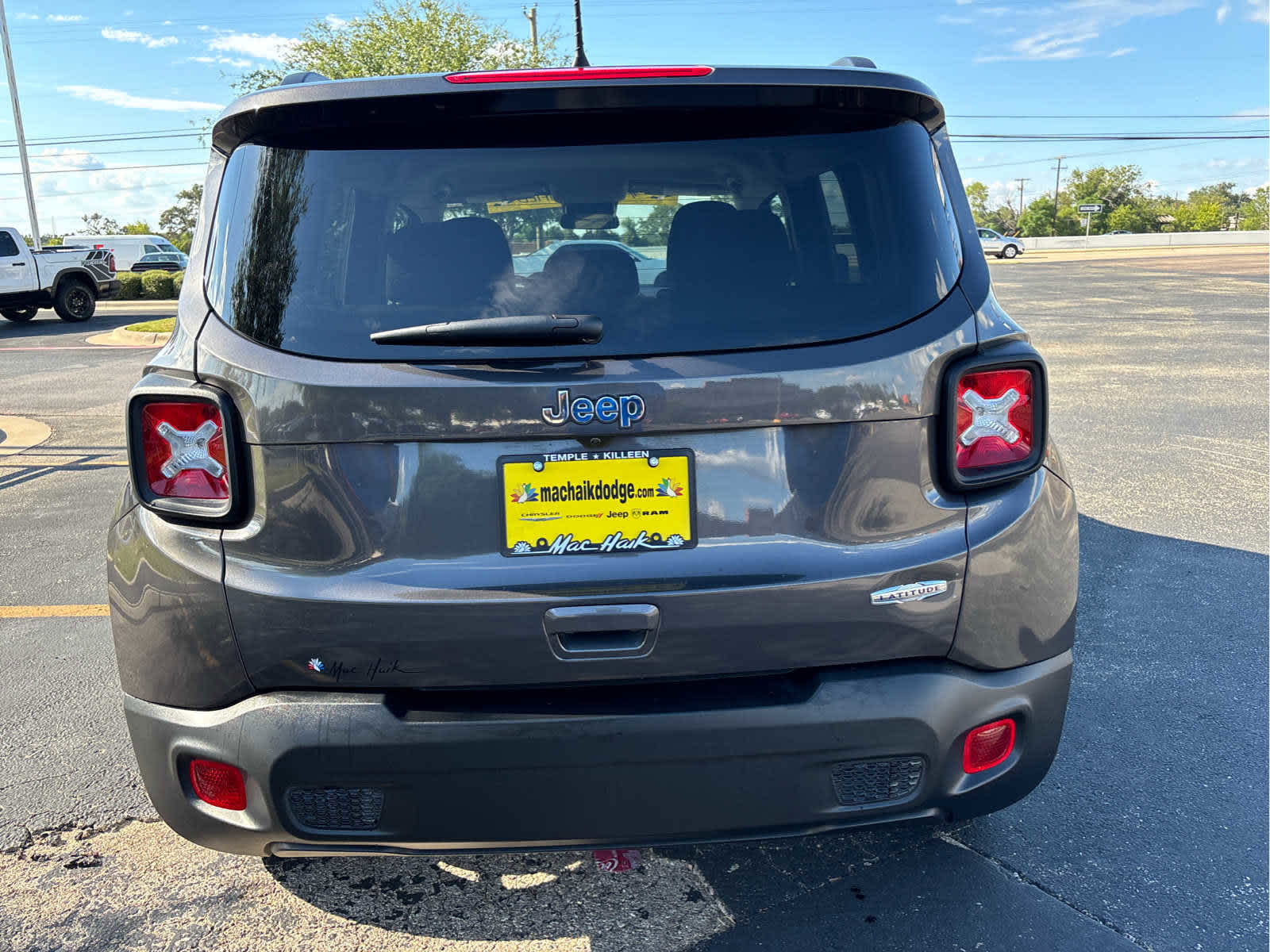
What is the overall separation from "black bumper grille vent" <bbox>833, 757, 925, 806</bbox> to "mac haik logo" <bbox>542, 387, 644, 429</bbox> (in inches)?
31.4

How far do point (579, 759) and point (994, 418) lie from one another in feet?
3.50

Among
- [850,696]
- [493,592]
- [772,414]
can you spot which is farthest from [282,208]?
[850,696]

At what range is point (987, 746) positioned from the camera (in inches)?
81.0

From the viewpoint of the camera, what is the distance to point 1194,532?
5.29 metres

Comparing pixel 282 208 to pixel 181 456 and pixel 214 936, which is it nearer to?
pixel 181 456

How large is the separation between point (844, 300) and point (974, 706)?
0.85 meters

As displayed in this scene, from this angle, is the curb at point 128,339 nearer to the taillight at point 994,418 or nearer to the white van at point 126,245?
the taillight at point 994,418

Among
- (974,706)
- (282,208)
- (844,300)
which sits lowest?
(974,706)

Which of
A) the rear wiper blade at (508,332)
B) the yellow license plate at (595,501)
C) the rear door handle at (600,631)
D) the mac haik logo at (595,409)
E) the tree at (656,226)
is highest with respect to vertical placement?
the tree at (656,226)

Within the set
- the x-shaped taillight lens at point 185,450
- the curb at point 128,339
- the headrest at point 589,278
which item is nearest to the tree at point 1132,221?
the curb at point 128,339

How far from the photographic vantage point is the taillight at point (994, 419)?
1968mm

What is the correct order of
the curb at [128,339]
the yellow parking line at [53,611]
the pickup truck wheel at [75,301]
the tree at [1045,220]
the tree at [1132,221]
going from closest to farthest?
the yellow parking line at [53,611]
the curb at [128,339]
the pickup truck wheel at [75,301]
the tree at [1132,221]
the tree at [1045,220]

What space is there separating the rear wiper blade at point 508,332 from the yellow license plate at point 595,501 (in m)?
0.21

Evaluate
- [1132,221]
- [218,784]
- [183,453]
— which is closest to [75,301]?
[183,453]
